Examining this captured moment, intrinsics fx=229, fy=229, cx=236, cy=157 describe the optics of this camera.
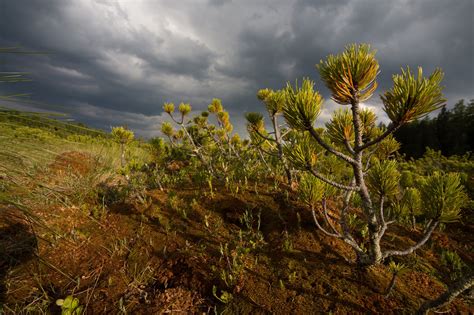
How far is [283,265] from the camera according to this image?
104 inches

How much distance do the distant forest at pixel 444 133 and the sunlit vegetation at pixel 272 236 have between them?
171ft

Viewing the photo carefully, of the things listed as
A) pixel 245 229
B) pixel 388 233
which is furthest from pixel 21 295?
pixel 388 233

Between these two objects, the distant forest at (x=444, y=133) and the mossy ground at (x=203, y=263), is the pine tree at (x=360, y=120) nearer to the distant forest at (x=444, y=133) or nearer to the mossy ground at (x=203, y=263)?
the mossy ground at (x=203, y=263)

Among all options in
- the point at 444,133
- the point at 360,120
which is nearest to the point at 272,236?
the point at 360,120

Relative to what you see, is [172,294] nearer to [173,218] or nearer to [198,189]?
[173,218]

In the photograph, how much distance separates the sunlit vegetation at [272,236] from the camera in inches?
72.4

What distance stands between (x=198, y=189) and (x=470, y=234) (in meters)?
5.01

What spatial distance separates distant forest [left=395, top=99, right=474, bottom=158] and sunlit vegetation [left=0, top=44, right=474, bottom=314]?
2052 inches

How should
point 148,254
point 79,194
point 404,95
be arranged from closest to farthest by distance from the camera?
point 404,95 < point 148,254 < point 79,194

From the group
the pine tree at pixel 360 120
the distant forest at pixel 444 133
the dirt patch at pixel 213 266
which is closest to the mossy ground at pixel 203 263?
the dirt patch at pixel 213 266

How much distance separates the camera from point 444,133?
48.7 m

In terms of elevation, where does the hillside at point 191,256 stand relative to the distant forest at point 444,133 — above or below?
below

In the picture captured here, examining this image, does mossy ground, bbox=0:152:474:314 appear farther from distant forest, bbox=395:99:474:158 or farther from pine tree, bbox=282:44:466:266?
distant forest, bbox=395:99:474:158

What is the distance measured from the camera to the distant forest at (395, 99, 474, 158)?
43.9 metres
